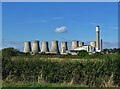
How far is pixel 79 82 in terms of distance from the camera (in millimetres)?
16547

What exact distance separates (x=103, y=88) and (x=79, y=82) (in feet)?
7.58

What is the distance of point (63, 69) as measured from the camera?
17688 mm

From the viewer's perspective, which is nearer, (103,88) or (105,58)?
(103,88)

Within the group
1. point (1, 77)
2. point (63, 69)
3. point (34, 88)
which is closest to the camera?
point (34, 88)

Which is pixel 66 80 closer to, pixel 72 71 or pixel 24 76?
pixel 72 71

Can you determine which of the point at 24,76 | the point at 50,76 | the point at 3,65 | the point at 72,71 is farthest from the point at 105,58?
the point at 3,65

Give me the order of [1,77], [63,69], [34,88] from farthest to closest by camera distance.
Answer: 1. [63,69]
2. [1,77]
3. [34,88]

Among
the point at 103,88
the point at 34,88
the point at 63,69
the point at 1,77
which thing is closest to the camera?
the point at 34,88

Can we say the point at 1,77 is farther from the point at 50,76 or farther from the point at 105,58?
the point at 105,58

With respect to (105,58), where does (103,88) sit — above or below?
below

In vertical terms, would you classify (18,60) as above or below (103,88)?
above

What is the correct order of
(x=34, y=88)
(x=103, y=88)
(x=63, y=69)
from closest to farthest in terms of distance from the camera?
(x=34, y=88), (x=103, y=88), (x=63, y=69)

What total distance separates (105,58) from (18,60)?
4755mm

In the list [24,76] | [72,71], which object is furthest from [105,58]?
[24,76]
